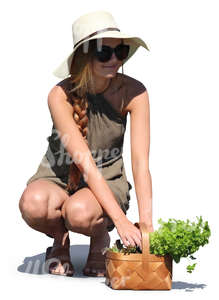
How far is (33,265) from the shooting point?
7.40 m

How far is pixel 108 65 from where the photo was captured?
686 centimetres

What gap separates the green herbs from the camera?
6.29 m

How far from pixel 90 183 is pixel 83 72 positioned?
0.87 m

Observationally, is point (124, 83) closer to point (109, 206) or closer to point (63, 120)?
point (63, 120)

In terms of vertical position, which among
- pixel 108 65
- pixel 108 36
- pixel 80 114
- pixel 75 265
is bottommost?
pixel 75 265

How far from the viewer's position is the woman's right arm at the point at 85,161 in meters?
6.54

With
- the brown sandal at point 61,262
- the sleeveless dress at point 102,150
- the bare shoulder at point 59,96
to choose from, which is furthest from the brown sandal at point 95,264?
the bare shoulder at point 59,96

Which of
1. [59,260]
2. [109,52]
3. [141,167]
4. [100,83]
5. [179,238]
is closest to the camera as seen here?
[179,238]

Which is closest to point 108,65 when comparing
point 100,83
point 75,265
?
point 100,83

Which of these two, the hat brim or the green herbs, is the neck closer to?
the hat brim

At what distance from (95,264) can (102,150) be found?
91 centimetres

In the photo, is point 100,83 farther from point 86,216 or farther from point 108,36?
point 86,216

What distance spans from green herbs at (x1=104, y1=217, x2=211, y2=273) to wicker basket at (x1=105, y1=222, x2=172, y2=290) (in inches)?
2.4

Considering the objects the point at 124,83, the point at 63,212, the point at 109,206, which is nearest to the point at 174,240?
the point at 109,206
